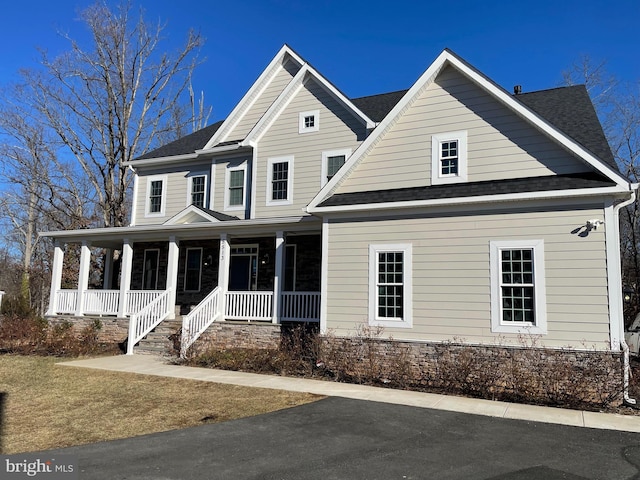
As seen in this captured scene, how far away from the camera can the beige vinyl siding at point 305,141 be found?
52.4ft

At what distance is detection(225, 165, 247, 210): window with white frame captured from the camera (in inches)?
693

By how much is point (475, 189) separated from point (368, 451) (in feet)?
22.8

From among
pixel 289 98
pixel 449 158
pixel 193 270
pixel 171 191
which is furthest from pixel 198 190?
pixel 449 158

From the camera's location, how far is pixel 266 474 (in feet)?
16.2

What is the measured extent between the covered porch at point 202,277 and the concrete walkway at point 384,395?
1841 mm

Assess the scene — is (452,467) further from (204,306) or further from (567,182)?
(204,306)

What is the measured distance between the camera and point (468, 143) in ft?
37.4

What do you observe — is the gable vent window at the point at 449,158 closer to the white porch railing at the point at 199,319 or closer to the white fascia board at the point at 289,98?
the white fascia board at the point at 289,98

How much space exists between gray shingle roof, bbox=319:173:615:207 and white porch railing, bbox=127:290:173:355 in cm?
690

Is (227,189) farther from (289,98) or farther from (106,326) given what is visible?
(106,326)

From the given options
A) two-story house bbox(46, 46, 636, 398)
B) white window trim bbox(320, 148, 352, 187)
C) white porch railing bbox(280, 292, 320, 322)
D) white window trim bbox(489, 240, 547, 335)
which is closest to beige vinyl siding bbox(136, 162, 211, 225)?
two-story house bbox(46, 46, 636, 398)

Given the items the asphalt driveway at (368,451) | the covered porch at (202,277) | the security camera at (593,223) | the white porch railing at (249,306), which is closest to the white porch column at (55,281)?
the covered porch at (202,277)

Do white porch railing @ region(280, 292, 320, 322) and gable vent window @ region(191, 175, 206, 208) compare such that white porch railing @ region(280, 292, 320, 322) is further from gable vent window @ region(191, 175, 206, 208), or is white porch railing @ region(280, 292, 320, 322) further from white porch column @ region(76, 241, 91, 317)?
white porch column @ region(76, 241, 91, 317)

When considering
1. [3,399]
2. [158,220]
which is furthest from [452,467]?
[158,220]
